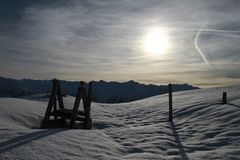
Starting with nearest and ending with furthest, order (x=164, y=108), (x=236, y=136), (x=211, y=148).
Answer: (x=211, y=148)
(x=236, y=136)
(x=164, y=108)

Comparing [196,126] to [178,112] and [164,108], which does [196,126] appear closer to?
[178,112]

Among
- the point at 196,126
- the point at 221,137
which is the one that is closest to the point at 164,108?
the point at 196,126

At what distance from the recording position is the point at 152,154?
27.7 feet

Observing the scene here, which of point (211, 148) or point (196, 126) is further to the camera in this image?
point (196, 126)

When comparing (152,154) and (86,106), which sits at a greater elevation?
(86,106)

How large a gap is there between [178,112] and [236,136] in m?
7.09

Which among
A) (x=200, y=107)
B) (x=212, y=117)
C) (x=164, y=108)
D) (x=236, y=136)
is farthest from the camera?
(x=164, y=108)

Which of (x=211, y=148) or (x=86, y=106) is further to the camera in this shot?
(x=86, y=106)

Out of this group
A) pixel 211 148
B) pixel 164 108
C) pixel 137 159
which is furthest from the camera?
pixel 164 108

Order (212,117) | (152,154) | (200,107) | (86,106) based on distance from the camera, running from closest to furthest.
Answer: (152,154)
(212,117)
(86,106)
(200,107)

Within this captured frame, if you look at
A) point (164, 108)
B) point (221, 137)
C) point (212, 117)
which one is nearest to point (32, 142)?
point (221, 137)

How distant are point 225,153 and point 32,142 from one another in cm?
510

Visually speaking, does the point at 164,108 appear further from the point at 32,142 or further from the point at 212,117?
the point at 32,142

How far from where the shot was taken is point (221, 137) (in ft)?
32.7
